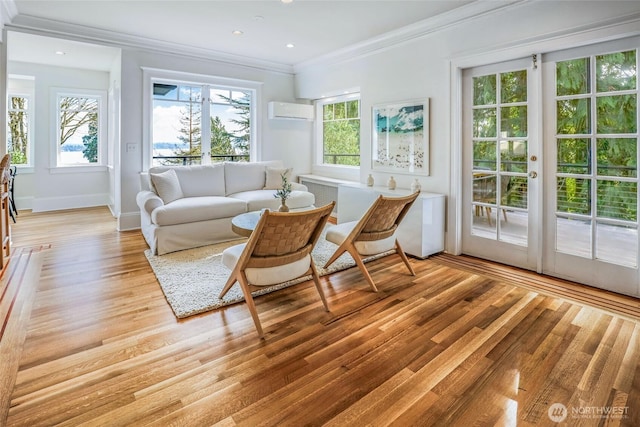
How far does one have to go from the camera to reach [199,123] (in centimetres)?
564

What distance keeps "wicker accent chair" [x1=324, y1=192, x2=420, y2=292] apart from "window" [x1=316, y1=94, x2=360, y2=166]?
2803 mm

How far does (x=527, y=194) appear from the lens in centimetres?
339

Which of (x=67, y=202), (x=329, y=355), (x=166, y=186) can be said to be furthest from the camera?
(x=67, y=202)

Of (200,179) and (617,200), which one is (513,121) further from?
(200,179)

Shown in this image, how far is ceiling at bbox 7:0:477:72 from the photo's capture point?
3.63 metres

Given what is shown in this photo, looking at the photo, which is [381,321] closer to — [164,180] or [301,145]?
[164,180]

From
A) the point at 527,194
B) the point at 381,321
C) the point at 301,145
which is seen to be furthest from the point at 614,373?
the point at 301,145

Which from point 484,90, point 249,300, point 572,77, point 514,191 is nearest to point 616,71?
point 572,77

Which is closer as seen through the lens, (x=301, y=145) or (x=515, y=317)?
(x=515, y=317)

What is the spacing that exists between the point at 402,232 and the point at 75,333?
3.11 m

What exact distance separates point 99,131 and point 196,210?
171 inches

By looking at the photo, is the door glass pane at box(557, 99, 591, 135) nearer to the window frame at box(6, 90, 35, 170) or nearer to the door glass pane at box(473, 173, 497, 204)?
the door glass pane at box(473, 173, 497, 204)

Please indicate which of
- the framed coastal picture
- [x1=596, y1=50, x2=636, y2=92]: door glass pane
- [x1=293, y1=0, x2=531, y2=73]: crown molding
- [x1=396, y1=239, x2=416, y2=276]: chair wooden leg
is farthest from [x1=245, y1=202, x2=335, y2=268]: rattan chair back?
[x1=293, y1=0, x2=531, y2=73]: crown molding

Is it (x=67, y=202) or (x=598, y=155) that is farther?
(x=67, y=202)
